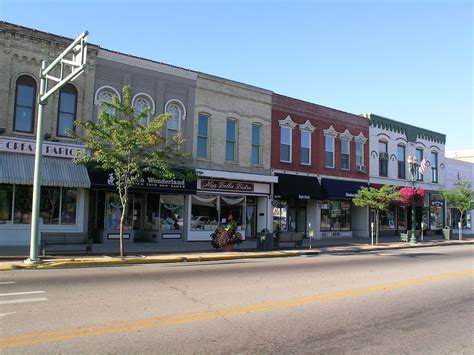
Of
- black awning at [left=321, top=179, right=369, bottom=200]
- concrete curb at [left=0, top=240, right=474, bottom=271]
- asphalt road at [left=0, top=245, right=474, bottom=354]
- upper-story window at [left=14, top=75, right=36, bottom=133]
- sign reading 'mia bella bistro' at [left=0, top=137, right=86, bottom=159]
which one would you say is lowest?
asphalt road at [left=0, top=245, right=474, bottom=354]

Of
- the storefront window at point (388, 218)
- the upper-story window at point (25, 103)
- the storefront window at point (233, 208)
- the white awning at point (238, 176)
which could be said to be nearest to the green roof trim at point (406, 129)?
the storefront window at point (388, 218)

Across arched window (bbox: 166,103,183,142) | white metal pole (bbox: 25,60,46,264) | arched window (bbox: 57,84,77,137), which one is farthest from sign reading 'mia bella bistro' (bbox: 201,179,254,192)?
white metal pole (bbox: 25,60,46,264)

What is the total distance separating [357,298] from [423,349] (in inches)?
129

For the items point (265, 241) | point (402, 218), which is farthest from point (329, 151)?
point (265, 241)

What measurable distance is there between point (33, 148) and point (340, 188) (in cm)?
1911

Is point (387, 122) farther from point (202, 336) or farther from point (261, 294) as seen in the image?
point (202, 336)

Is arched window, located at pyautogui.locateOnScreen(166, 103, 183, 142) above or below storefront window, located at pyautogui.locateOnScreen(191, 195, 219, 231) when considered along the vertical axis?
above

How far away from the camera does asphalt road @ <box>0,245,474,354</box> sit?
5.79m

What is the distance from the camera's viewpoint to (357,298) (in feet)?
29.9

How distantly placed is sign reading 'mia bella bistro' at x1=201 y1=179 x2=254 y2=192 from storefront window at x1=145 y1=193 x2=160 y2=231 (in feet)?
8.24

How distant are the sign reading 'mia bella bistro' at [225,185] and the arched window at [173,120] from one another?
2908 millimetres

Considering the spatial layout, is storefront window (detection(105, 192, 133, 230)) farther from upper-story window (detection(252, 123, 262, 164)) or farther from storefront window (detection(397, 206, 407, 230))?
storefront window (detection(397, 206, 407, 230))

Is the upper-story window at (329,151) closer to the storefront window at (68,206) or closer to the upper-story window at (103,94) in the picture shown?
the upper-story window at (103,94)

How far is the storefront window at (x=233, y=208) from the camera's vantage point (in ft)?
79.9
